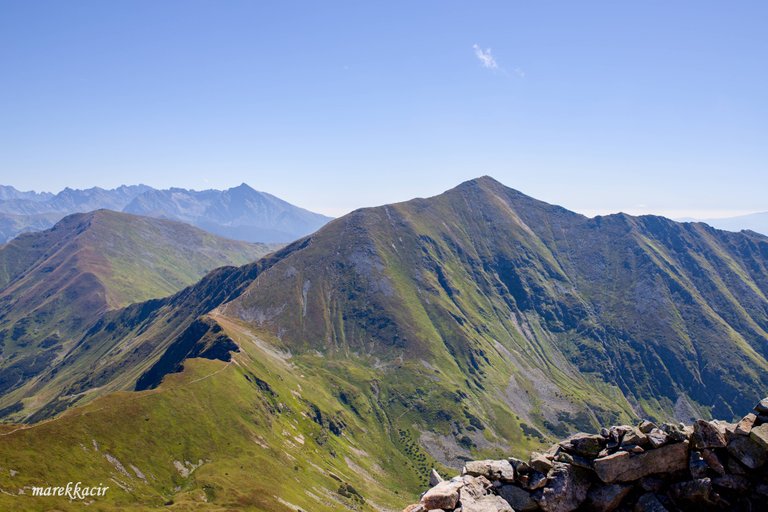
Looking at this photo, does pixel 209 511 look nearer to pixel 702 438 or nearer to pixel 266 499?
pixel 266 499

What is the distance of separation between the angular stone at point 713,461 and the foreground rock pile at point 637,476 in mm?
53

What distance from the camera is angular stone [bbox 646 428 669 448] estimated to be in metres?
28.6

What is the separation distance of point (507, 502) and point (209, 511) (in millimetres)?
179418

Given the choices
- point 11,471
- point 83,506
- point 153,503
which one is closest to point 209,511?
Result: point 153,503

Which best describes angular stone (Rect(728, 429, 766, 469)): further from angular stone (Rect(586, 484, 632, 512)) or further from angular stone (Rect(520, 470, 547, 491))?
angular stone (Rect(520, 470, 547, 491))

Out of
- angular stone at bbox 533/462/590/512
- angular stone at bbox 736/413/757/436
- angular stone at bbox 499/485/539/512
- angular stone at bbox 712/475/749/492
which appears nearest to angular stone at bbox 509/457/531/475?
angular stone at bbox 499/485/539/512

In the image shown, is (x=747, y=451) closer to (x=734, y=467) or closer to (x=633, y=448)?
(x=734, y=467)

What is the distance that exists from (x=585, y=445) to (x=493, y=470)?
20.8 feet

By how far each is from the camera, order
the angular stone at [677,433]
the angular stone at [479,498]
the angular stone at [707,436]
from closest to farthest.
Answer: the angular stone at [479,498] → the angular stone at [707,436] → the angular stone at [677,433]

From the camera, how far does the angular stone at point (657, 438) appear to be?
2862cm

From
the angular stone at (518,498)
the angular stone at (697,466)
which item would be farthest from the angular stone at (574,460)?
the angular stone at (697,466)

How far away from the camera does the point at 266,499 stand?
19650 centimetres

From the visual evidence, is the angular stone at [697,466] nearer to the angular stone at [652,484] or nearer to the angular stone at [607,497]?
the angular stone at [652,484]

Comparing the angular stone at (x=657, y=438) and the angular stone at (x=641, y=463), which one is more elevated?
the angular stone at (x=657, y=438)
